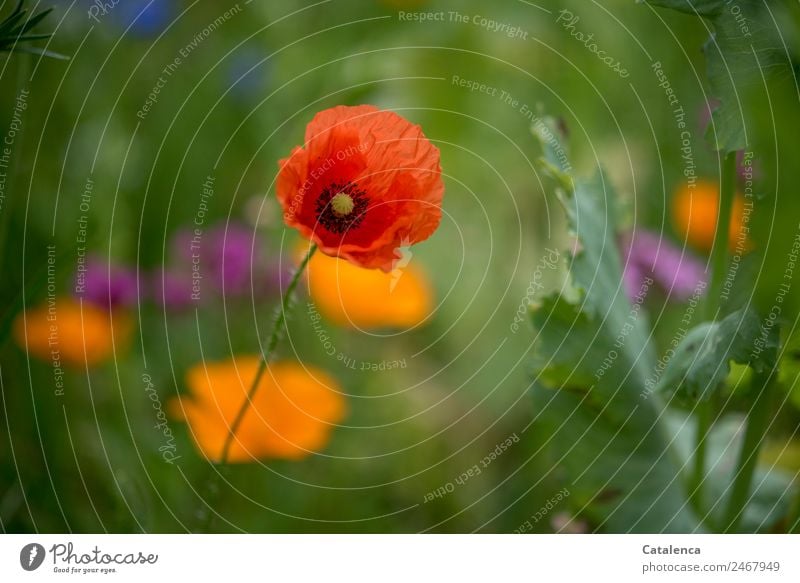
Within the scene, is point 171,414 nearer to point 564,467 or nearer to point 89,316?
point 89,316

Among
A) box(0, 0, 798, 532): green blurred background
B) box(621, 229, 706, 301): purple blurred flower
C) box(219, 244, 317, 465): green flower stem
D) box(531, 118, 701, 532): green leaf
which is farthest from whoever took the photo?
box(621, 229, 706, 301): purple blurred flower

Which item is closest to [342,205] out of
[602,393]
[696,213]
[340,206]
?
[340,206]

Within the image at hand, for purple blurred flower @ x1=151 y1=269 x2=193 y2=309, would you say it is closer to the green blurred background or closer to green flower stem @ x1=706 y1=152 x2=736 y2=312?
the green blurred background

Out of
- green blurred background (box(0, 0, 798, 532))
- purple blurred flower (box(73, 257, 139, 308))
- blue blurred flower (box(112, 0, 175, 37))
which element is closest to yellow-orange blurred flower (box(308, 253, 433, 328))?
green blurred background (box(0, 0, 798, 532))

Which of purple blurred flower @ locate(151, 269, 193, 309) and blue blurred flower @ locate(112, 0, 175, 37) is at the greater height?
blue blurred flower @ locate(112, 0, 175, 37)

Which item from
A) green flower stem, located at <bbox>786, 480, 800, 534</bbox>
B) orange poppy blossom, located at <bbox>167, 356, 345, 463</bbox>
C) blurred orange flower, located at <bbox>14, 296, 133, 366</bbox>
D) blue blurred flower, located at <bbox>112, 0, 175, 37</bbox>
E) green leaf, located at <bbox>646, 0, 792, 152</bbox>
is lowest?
green flower stem, located at <bbox>786, 480, 800, 534</bbox>

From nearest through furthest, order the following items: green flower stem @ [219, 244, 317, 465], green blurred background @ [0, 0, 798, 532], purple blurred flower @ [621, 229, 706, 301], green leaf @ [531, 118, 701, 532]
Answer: green flower stem @ [219, 244, 317, 465] < green leaf @ [531, 118, 701, 532] < green blurred background @ [0, 0, 798, 532] < purple blurred flower @ [621, 229, 706, 301]

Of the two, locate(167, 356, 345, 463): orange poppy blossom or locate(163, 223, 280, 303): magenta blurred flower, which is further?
locate(163, 223, 280, 303): magenta blurred flower
